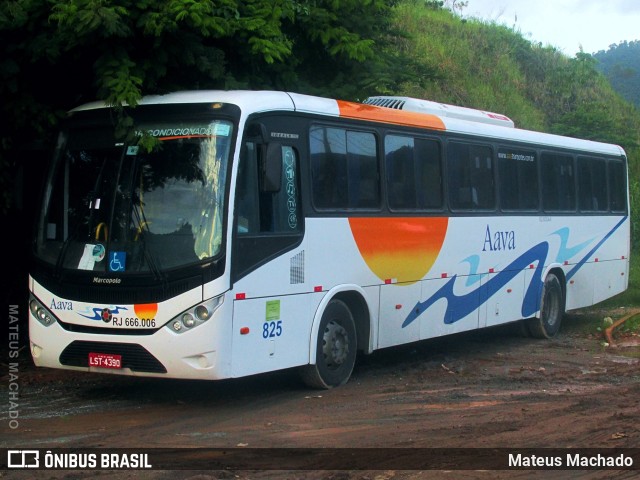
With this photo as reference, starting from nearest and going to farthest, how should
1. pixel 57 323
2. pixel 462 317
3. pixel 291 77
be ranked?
pixel 57 323 → pixel 291 77 → pixel 462 317

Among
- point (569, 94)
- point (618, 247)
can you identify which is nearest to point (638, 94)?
point (569, 94)

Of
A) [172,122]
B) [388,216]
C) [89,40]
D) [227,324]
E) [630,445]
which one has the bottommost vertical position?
[630,445]

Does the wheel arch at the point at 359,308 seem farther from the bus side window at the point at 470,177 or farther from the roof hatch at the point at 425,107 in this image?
the roof hatch at the point at 425,107

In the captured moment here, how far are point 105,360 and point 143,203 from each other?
5.00 feet

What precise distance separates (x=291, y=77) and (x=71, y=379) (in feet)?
14.9

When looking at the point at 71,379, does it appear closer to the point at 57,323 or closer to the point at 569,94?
the point at 57,323

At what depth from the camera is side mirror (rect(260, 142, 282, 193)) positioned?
9.71 meters

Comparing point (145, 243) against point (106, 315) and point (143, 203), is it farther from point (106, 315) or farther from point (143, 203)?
point (106, 315)

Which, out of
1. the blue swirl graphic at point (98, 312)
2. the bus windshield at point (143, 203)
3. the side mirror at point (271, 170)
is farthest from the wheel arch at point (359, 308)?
the blue swirl graphic at point (98, 312)

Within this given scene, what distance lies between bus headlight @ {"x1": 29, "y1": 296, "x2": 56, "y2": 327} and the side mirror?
8.00ft

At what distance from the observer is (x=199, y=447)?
8.09 m

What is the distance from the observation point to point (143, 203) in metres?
9.62

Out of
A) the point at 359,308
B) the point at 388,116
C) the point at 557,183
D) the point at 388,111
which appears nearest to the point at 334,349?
the point at 359,308

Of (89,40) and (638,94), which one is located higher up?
(638,94)
